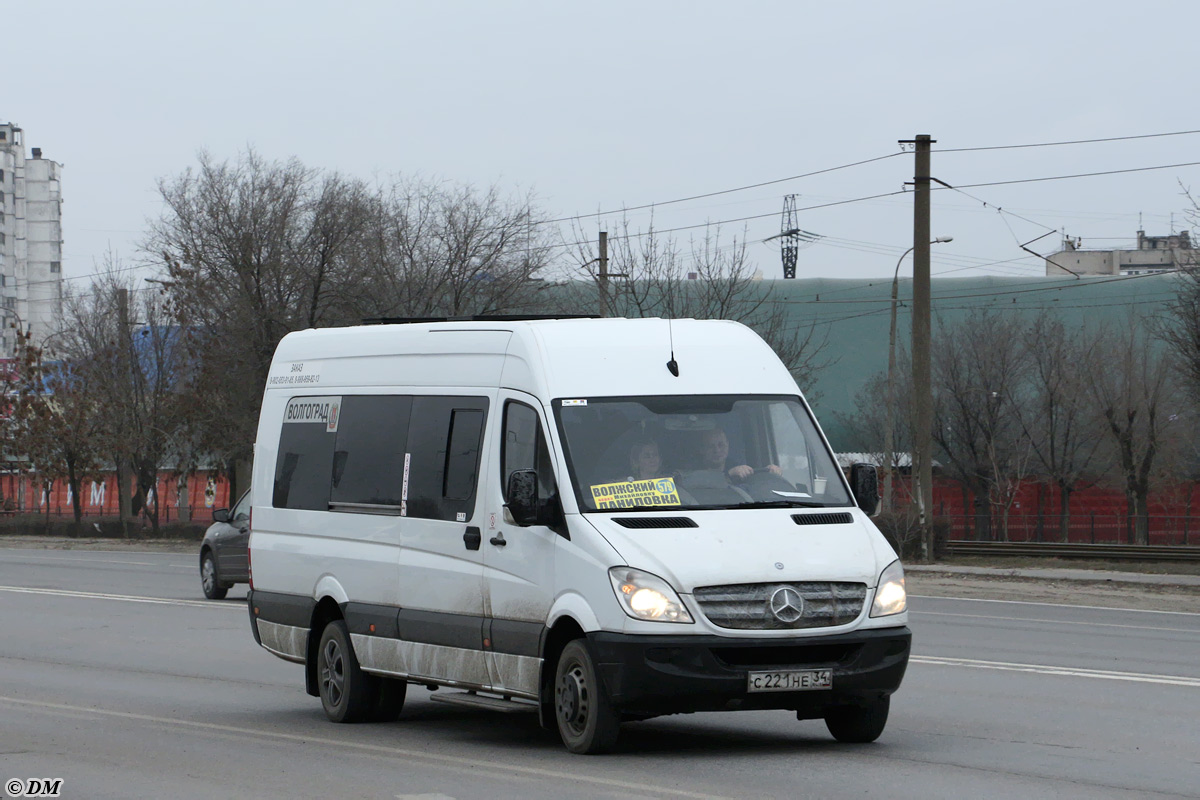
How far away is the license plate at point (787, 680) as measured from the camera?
8031 millimetres

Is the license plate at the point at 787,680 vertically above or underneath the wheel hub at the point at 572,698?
above

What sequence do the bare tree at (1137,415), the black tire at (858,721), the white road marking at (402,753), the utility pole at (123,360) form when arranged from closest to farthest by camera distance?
1. the white road marking at (402,753)
2. the black tire at (858,721)
3. the bare tree at (1137,415)
4. the utility pole at (123,360)

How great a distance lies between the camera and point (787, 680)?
26.4ft

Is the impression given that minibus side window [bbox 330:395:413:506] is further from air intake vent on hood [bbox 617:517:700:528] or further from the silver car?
the silver car

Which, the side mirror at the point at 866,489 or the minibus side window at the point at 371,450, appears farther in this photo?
the minibus side window at the point at 371,450

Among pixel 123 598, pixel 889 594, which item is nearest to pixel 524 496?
pixel 889 594

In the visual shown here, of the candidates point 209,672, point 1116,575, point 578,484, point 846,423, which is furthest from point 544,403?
point 846,423

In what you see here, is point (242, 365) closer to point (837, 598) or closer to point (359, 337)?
point (359, 337)

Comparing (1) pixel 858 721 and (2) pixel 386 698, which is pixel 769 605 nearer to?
(1) pixel 858 721

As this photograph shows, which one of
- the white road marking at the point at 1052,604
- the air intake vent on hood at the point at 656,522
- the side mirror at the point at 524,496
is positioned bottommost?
the white road marking at the point at 1052,604

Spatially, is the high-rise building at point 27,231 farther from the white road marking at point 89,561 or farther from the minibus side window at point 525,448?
the minibus side window at point 525,448

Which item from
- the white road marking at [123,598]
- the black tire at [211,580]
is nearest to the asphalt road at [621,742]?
the white road marking at [123,598]

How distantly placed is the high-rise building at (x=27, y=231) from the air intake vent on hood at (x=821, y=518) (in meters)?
153

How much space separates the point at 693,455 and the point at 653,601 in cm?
116
